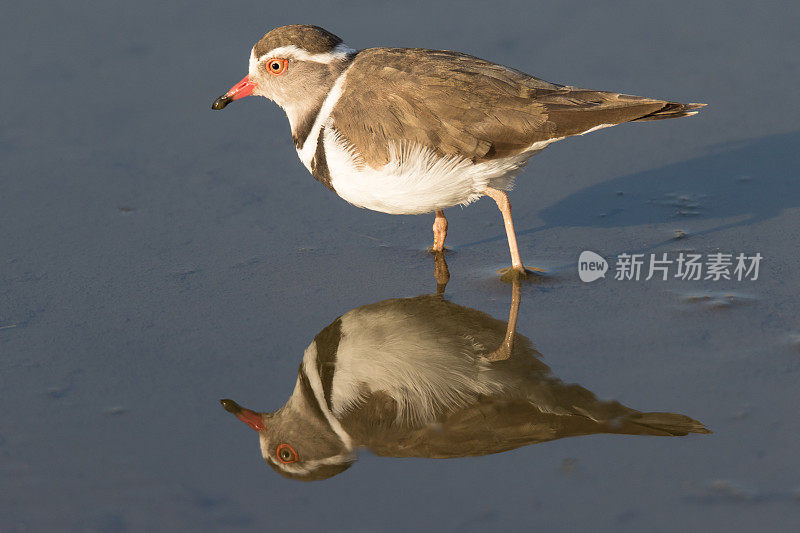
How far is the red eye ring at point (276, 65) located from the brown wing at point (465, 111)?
0.90 meters

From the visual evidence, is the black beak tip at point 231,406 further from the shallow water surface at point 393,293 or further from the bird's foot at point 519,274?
the bird's foot at point 519,274

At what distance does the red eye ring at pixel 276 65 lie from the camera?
7.84 meters

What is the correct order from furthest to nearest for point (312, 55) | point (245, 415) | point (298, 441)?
point (312, 55), point (245, 415), point (298, 441)

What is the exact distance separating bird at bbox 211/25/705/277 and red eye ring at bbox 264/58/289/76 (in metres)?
0.55

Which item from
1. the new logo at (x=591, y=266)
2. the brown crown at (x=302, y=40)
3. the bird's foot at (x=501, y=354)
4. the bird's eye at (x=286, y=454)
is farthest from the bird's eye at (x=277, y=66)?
the bird's eye at (x=286, y=454)

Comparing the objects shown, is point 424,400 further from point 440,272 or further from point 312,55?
point 312,55

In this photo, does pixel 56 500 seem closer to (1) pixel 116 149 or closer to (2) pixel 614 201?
(1) pixel 116 149

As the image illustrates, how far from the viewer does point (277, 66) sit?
7.88m

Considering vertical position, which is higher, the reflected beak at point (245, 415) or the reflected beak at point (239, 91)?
the reflected beak at point (239, 91)

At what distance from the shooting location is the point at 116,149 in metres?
9.09

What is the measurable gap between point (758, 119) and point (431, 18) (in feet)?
12.1

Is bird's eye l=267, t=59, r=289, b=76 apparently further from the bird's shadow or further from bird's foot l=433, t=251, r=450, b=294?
the bird's shadow

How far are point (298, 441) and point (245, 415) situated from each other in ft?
1.27

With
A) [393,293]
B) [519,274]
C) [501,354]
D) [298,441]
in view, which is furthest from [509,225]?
[298,441]
